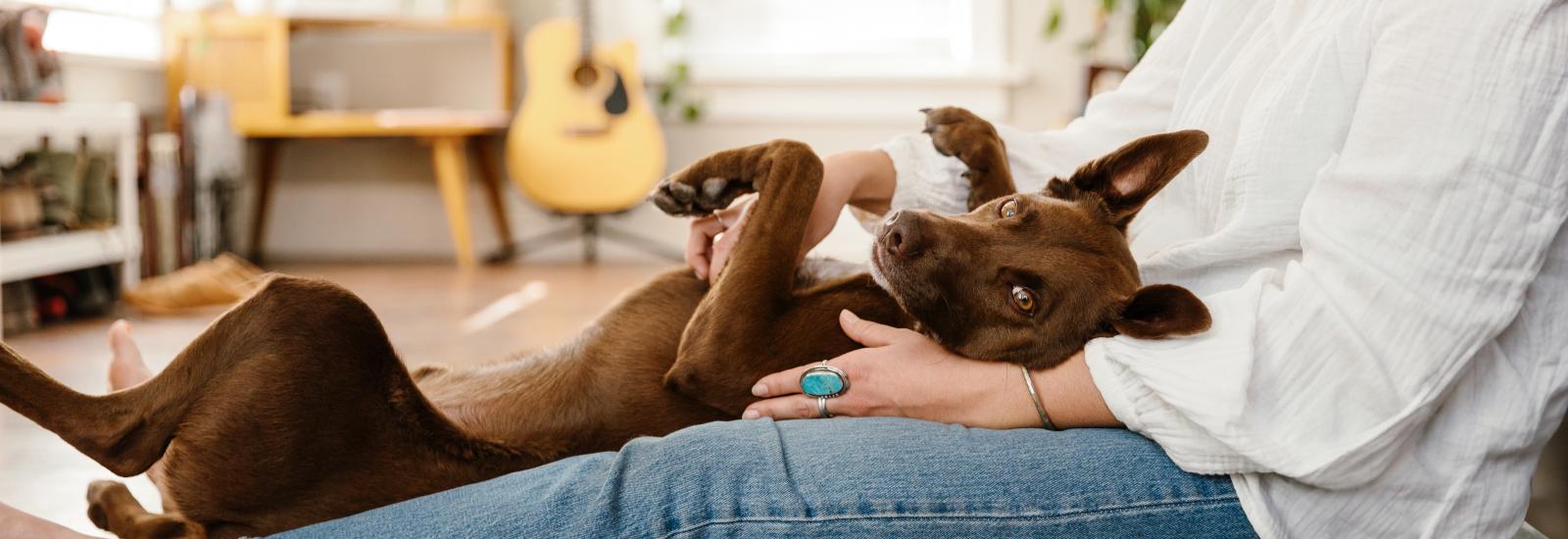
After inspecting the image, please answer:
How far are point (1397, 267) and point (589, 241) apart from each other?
5634 mm

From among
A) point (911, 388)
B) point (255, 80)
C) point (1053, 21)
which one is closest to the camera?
point (911, 388)

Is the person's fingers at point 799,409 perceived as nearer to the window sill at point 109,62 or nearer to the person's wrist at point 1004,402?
the person's wrist at point 1004,402

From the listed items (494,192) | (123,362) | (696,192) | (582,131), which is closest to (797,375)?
(696,192)

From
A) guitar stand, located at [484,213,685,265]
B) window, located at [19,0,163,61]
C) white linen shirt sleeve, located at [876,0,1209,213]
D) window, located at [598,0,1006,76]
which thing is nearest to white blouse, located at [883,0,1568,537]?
white linen shirt sleeve, located at [876,0,1209,213]

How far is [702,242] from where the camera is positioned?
1.70 m

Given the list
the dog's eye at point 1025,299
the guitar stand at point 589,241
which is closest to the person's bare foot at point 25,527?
the dog's eye at point 1025,299

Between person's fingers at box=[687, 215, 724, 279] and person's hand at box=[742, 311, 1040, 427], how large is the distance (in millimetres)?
291

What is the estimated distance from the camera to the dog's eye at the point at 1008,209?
1.47 m

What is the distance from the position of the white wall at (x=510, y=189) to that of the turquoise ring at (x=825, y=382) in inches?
205

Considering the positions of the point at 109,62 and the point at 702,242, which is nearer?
the point at 702,242

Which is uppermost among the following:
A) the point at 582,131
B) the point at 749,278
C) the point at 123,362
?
the point at 749,278

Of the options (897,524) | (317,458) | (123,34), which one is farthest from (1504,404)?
(123,34)

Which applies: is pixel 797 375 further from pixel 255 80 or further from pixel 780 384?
pixel 255 80

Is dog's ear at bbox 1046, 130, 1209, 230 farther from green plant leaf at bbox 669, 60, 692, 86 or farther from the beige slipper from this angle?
green plant leaf at bbox 669, 60, 692, 86
